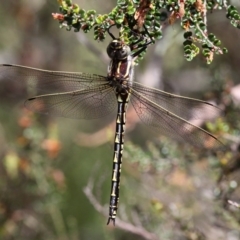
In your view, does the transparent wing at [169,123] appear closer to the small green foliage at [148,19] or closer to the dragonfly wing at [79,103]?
the dragonfly wing at [79,103]

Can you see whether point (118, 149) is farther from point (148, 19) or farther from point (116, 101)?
point (148, 19)

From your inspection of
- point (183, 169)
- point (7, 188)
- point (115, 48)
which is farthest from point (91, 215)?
point (115, 48)

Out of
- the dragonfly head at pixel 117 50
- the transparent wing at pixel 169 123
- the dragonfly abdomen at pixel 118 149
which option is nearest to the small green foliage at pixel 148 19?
the dragonfly head at pixel 117 50

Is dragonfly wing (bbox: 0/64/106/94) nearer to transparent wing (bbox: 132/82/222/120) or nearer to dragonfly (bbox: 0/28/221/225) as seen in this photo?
dragonfly (bbox: 0/28/221/225)

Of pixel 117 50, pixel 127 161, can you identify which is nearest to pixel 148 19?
pixel 117 50

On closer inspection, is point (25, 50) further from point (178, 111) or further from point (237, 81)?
point (178, 111)

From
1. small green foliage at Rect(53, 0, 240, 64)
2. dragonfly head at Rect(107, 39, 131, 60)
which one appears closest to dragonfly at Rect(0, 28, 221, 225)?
dragonfly head at Rect(107, 39, 131, 60)

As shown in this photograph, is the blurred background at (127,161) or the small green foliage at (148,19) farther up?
the small green foliage at (148,19)
